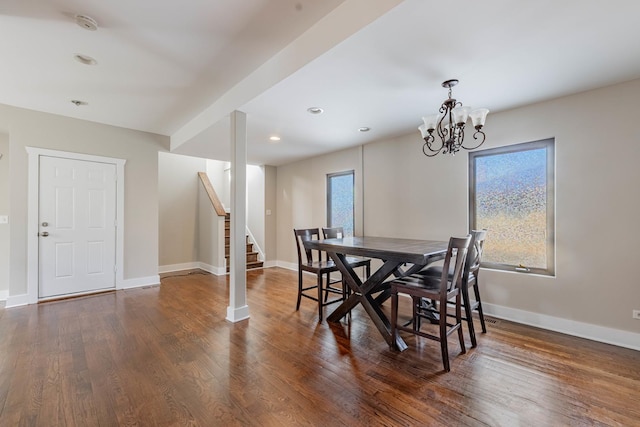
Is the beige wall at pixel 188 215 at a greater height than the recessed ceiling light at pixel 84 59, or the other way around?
the recessed ceiling light at pixel 84 59

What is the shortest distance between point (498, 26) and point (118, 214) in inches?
202

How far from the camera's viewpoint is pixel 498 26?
5.90ft

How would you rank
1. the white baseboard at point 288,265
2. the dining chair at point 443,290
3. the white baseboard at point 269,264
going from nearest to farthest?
the dining chair at point 443,290 < the white baseboard at point 288,265 < the white baseboard at point 269,264

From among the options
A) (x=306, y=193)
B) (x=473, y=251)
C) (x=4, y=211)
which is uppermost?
(x=306, y=193)

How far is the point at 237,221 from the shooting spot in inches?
122

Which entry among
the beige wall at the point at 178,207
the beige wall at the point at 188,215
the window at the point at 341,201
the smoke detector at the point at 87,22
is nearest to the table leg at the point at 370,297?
the window at the point at 341,201

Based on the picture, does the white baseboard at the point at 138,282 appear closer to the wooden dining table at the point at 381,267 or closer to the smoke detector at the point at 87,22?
the wooden dining table at the point at 381,267

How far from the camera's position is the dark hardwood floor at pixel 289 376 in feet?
5.33

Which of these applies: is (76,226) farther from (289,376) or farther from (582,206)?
(582,206)

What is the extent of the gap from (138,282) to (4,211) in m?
1.97

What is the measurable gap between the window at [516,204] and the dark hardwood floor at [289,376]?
0.77 metres

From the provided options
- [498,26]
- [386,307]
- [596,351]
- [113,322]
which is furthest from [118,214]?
[596,351]

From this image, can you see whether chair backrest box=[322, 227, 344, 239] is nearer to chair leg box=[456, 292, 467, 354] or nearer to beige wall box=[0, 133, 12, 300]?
chair leg box=[456, 292, 467, 354]

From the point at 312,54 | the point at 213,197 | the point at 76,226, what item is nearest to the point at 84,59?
the point at 312,54
